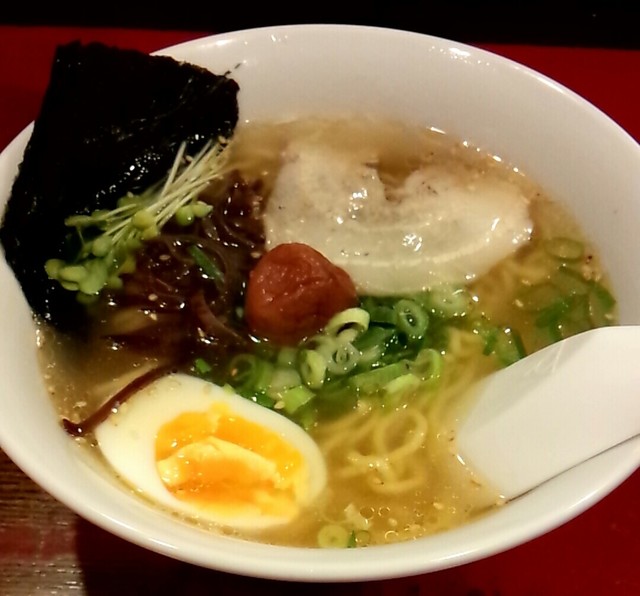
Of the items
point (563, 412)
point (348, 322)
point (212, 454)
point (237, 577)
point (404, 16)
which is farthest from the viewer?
point (404, 16)

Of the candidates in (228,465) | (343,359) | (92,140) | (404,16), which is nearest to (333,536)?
(228,465)

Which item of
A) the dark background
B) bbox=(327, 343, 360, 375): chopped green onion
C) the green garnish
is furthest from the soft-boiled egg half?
the dark background

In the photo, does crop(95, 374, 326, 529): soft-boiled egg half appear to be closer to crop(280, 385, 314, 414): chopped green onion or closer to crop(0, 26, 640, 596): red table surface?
crop(280, 385, 314, 414): chopped green onion

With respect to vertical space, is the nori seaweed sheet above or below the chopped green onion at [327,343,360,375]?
above

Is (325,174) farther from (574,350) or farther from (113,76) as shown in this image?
(574,350)

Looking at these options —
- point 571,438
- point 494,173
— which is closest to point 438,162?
point 494,173

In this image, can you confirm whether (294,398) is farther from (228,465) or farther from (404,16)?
(404,16)

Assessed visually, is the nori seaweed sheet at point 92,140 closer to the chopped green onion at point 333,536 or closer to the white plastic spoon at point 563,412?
the chopped green onion at point 333,536
